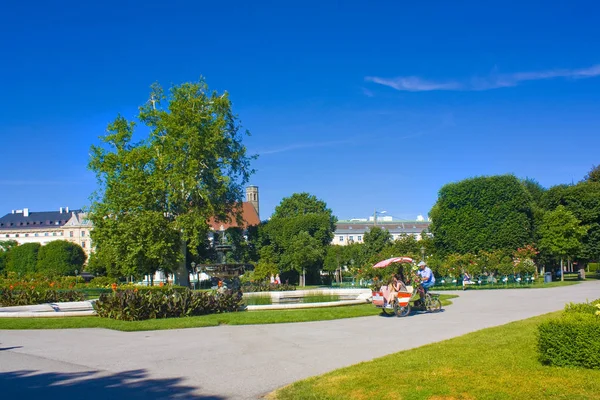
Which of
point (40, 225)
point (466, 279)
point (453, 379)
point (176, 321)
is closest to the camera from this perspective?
point (453, 379)

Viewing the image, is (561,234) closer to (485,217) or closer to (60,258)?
(485,217)

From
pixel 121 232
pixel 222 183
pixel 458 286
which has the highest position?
pixel 222 183

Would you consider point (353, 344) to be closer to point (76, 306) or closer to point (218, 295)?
point (218, 295)

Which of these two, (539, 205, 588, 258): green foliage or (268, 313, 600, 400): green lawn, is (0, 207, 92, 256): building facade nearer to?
(539, 205, 588, 258): green foliage

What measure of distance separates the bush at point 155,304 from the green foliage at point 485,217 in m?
34.1

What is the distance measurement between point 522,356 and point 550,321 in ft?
3.20

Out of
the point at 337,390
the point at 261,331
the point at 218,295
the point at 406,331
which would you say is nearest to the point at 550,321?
the point at 337,390

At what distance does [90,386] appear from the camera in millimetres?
8148

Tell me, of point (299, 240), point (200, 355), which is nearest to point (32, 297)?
point (200, 355)

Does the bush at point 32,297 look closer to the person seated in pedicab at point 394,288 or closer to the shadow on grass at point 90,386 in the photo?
the person seated in pedicab at point 394,288

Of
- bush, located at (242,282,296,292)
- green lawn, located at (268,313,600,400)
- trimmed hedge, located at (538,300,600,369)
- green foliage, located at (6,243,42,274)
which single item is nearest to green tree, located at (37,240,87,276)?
green foliage, located at (6,243,42,274)

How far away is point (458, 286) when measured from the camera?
134ft

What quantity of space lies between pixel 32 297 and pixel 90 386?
1843 cm

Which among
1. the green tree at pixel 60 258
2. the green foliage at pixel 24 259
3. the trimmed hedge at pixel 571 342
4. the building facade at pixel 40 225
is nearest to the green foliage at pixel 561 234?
the trimmed hedge at pixel 571 342
